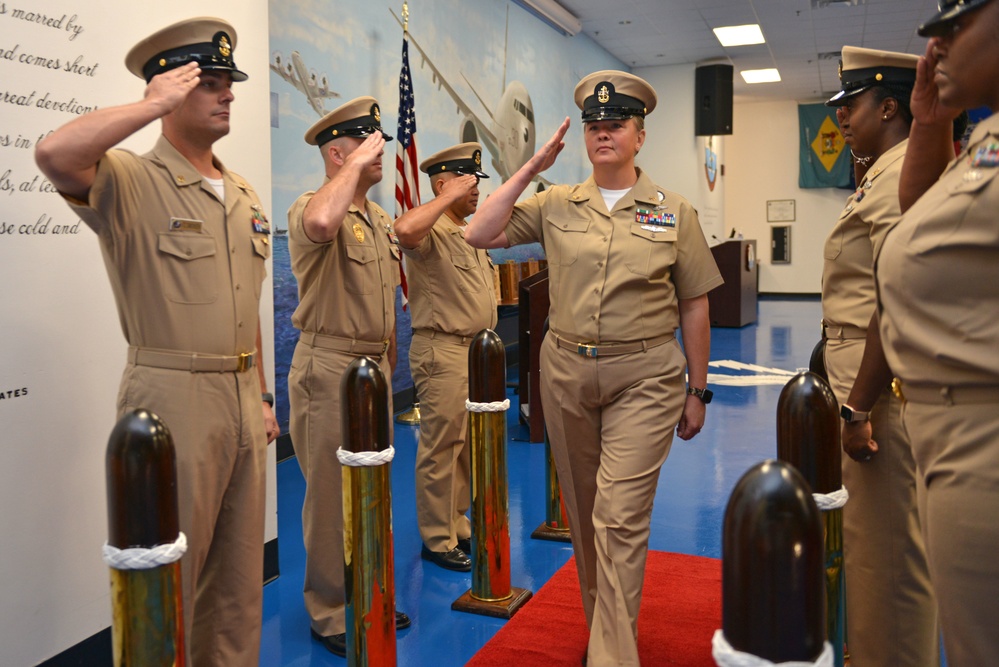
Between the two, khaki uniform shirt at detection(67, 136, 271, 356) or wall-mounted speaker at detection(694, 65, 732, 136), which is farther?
wall-mounted speaker at detection(694, 65, 732, 136)

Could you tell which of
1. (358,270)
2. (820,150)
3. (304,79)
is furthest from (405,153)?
(820,150)

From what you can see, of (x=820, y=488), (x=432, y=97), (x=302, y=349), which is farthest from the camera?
(x=432, y=97)

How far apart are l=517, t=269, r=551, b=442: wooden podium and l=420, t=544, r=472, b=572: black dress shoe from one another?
2.03 m

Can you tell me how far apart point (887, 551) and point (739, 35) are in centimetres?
1242

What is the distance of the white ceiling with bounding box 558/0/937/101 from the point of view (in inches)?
456

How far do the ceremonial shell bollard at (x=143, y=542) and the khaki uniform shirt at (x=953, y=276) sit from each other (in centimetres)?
135

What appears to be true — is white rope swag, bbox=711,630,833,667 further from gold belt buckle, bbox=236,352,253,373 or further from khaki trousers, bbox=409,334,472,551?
khaki trousers, bbox=409,334,472,551

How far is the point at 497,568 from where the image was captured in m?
3.38

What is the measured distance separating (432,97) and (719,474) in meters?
4.65

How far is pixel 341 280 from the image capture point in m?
3.17

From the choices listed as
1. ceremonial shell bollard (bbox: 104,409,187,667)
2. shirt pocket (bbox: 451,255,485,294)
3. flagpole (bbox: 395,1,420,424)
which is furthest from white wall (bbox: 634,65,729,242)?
ceremonial shell bollard (bbox: 104,409,187,667)

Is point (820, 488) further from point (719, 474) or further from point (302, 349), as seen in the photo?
point (719, 474)

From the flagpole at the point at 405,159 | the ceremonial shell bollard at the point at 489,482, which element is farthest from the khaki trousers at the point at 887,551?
the flagpole at the point at 405,159

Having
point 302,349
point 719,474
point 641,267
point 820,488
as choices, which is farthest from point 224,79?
point 719,474
